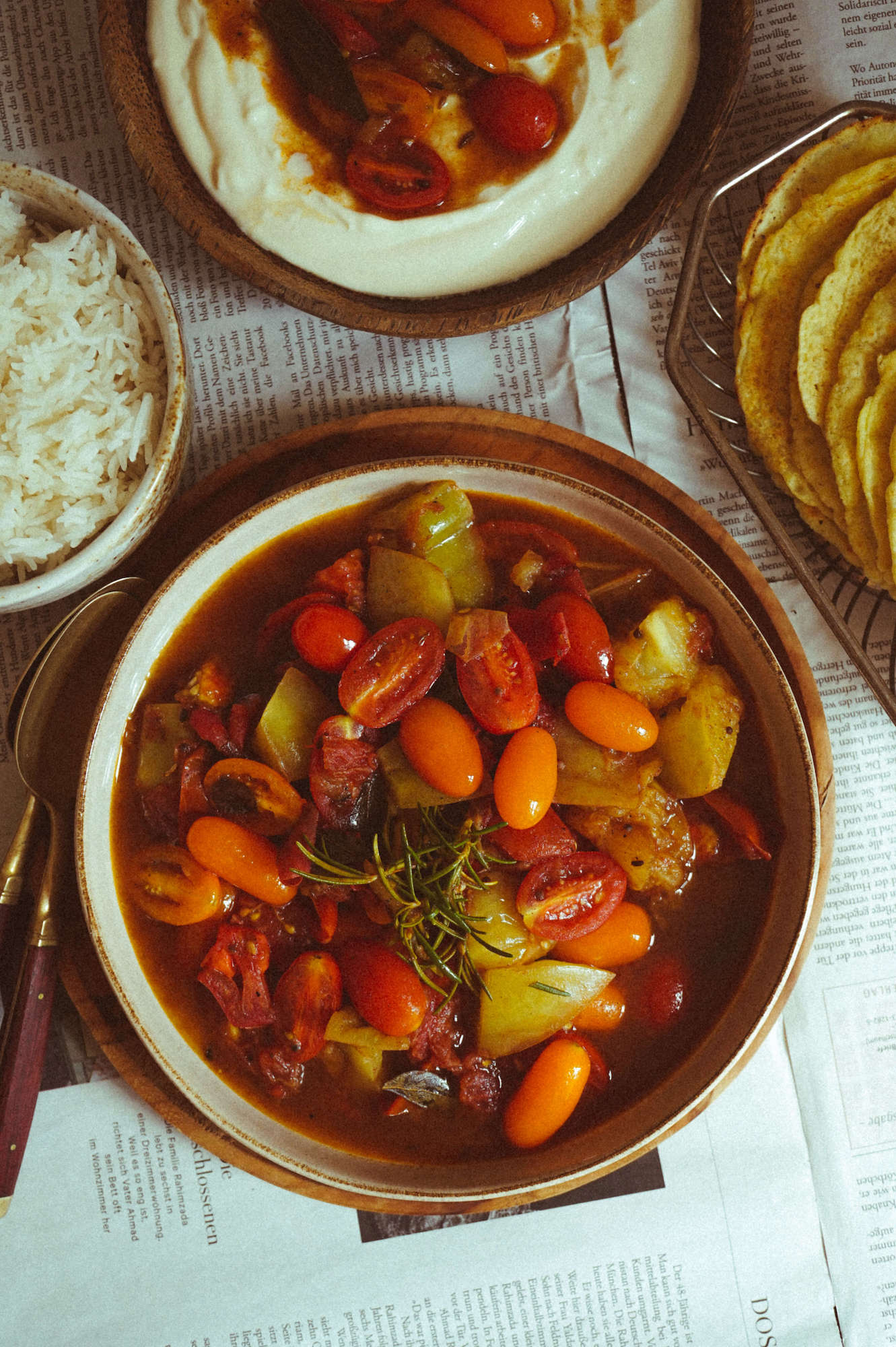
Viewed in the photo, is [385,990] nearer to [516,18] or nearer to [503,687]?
[503,687]

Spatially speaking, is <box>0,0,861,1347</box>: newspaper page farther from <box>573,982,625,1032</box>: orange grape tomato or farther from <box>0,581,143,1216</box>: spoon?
<box>573,982,625,1032</box>: orange grape tomato

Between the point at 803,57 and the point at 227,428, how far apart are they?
5.49 ft

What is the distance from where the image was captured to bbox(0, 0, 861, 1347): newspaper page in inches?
86.8

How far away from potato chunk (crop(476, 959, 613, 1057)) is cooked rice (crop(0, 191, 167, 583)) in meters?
1.30

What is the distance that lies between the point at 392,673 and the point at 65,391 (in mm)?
915

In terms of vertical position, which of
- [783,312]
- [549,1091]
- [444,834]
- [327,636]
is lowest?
[549,1091]

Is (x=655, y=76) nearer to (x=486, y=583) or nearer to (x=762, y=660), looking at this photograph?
(x=486, y=583)

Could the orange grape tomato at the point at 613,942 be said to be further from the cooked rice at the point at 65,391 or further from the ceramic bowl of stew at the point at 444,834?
the cooked rice at the point at 65,391

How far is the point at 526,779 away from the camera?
1.77m

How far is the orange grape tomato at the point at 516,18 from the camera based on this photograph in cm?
184

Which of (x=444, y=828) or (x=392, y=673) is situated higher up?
(x=392, y=673)

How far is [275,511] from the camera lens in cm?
193

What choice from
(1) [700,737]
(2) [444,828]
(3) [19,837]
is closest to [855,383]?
(1) [700,737]

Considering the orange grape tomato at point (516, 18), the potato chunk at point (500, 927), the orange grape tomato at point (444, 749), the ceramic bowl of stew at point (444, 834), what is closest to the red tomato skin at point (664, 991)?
the ceramic bowl of stew at point (444, 834)
